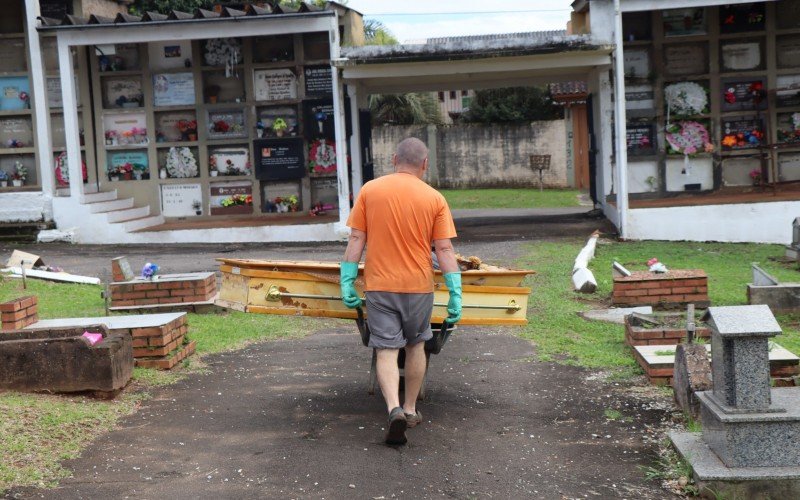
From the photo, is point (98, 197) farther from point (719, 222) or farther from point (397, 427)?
point (397, 427)

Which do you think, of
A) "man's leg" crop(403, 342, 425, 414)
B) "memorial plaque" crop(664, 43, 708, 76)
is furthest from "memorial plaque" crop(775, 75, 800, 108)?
"man's leg" crop(403, 342, 425, 414)

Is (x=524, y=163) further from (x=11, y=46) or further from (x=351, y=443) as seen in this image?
(x=351, y=443)

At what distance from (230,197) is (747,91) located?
31.8ft

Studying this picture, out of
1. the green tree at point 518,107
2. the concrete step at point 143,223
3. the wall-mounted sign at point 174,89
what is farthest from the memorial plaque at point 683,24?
the green tree at point 518,107

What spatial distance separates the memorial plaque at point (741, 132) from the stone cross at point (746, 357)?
47.0 ft

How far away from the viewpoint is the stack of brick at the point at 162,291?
9.92 metres

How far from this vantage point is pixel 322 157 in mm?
19219

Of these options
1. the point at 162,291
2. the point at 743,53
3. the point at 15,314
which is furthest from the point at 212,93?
the point at 15,314

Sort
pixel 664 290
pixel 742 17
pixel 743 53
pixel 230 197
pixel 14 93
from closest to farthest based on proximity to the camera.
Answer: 1. pixel 664 290
2. pixel 742 17
3. pixel 743 53
4. pixel 14 93
5. pixel 230 197

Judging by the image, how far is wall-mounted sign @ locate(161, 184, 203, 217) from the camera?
19.5 metres

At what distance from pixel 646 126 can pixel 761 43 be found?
2482 millimetres

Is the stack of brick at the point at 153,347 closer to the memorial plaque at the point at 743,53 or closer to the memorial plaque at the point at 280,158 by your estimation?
the memorial plaque at the point at 280,158

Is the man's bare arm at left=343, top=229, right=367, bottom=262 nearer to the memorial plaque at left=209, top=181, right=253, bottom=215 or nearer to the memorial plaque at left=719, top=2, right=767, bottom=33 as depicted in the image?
the memorial plaque at left=209, top=181, right=253, bottom=215

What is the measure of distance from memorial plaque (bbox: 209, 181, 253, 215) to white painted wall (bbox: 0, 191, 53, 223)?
9.95 ft
